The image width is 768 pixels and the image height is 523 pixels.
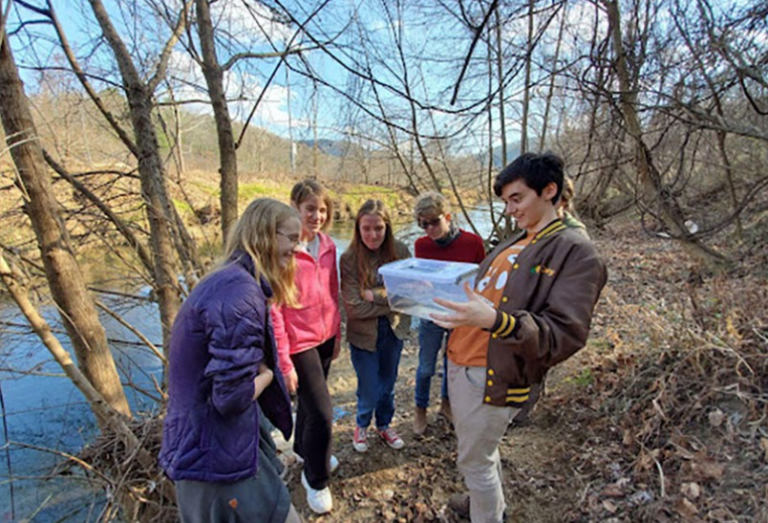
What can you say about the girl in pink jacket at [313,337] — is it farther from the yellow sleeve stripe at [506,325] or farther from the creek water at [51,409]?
the creek water at [51,409]

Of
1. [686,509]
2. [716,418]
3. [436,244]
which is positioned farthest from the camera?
[436,244]

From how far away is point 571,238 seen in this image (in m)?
1.38

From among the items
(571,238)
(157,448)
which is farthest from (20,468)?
(571,238)

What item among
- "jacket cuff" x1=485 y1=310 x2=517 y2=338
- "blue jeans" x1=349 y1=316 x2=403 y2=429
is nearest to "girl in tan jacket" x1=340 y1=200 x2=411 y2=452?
"blue jeans" x1=349 y1=316 x2=403 y2=429

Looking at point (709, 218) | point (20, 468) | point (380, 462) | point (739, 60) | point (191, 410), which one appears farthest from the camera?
point (709, 218)

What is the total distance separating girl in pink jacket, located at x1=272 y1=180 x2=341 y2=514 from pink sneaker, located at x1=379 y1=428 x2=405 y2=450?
0.61 m

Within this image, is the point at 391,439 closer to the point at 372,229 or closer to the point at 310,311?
the point at 310,311

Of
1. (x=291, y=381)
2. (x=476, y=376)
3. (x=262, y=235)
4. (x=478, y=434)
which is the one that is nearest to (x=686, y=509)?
(x=478, y=434)

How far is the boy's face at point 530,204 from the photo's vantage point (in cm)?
Answer: 149

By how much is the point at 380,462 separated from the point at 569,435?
1.36 meters

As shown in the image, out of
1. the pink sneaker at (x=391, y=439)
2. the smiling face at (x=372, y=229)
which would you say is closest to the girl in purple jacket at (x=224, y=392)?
the smiling face at (x=372, y=229)

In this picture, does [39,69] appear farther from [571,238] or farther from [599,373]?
[599,373]

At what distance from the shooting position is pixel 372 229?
2.38m

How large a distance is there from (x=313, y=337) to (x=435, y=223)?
1103 mm
